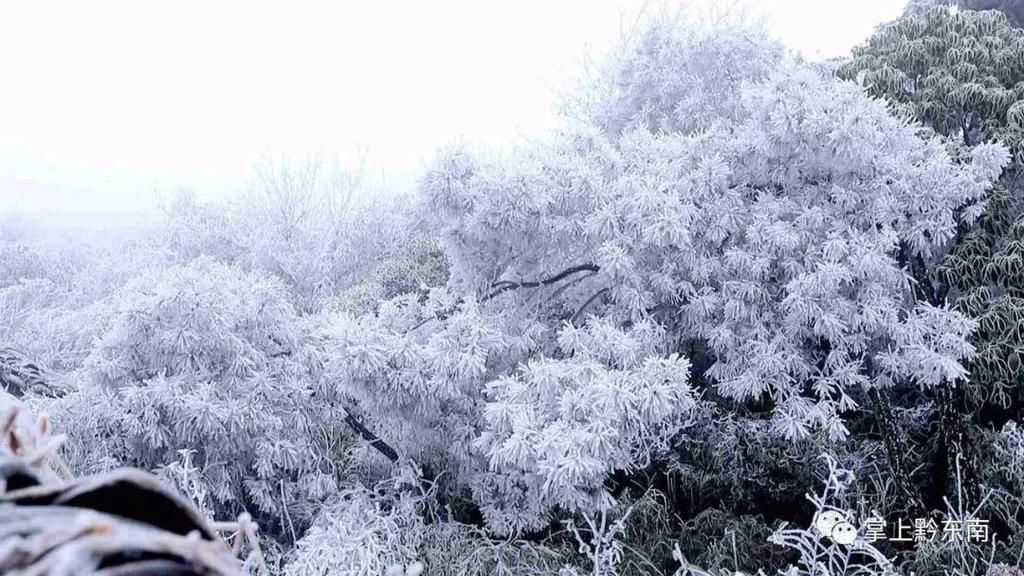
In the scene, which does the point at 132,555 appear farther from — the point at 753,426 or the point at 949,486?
the point at 949,486

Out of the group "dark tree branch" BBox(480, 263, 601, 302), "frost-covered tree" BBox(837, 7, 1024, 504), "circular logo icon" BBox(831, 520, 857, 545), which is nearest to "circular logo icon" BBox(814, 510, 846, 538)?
"circular logo icon" BBox(831, 520, 857, 545)

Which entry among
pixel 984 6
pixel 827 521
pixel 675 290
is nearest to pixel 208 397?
pixel 675 290

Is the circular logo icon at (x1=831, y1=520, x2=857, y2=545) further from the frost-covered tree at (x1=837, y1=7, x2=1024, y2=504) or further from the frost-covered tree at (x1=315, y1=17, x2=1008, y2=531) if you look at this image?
the frost-covered tree at (x1=837, y1=7, x2=1024, y2=504)

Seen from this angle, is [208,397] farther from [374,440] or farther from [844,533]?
[844,533]

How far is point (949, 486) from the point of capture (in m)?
4.14

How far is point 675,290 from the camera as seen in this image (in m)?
4.30

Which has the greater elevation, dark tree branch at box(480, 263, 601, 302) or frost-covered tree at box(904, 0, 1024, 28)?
frost-covered tree at box(904, 0, 1024, 28)

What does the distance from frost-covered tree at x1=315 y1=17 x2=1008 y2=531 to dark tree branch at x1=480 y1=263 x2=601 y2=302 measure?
0.5 inches

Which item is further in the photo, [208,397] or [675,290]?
[675,290]

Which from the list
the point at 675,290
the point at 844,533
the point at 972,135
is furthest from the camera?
the point at 972,135

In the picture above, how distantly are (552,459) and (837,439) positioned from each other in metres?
1.68

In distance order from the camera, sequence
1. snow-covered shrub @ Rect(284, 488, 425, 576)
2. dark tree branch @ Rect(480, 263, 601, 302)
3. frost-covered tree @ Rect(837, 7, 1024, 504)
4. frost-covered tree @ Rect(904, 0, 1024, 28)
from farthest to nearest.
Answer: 1. frost-covered tree @ Rect(904, 0, 1024, 28)
2. dark tree branch @ Rect(480, 263, 601, 302)
3. frost-covered tree @ Rect(837, 7, 1024, 504)
4. snow-covered shrub @ Rect(284, 488, 425, 576)

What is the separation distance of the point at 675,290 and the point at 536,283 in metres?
0.85

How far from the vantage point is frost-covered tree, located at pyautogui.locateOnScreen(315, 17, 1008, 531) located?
3.88 meters
